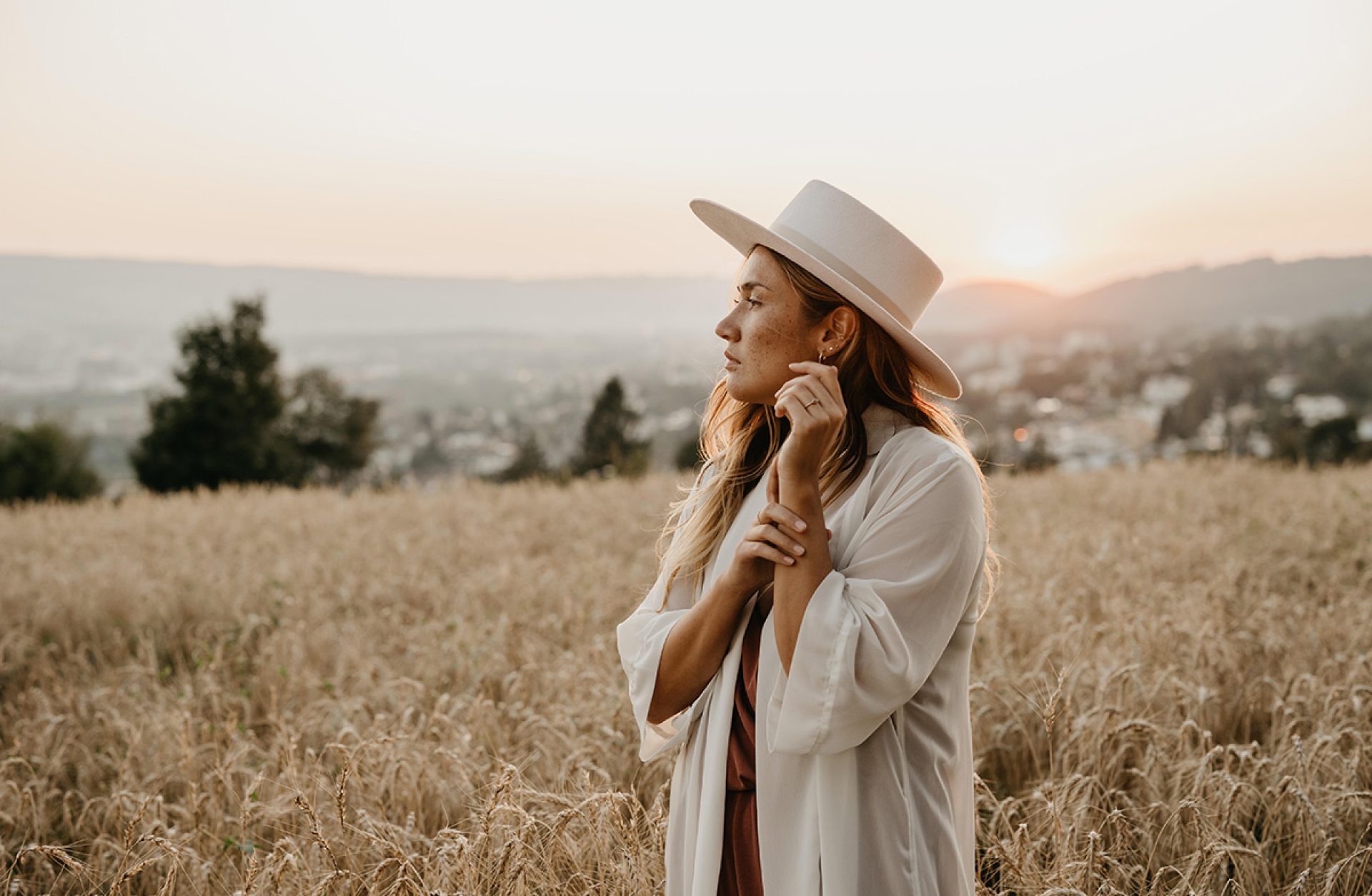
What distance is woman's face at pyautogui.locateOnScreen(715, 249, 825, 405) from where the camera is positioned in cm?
209

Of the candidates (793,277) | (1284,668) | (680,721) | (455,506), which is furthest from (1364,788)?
(455,506)

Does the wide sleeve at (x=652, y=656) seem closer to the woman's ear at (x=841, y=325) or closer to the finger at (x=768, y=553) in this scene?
the finger at (x=768, y=553)

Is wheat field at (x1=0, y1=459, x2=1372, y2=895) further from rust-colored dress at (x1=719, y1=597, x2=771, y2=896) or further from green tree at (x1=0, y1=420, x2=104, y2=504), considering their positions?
green tree at (x1=0, y1=420, x2=104, y2=504)

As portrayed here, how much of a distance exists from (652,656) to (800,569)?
0.50 m

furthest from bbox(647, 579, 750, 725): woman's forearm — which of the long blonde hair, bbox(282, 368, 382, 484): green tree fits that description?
bbox(282, 368, 382, 484): green tree

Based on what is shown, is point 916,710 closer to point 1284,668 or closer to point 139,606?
point 1284,668

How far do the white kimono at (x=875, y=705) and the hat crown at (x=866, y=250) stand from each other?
294 mm

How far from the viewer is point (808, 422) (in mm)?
1760

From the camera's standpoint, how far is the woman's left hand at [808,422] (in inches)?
69.5

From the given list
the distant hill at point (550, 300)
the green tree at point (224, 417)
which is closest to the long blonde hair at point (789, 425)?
the green tree at point (224, 417)

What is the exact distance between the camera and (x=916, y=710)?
1900 mm

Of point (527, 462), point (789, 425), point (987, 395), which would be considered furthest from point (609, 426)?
point (789, 425)

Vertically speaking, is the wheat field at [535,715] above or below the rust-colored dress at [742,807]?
below

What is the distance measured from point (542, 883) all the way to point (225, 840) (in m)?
1.37
